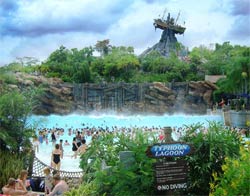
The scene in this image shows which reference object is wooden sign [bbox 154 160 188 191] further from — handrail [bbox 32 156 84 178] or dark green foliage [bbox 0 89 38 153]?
dark green foliage [bbox 0 89 38 153]

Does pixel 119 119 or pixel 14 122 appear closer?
pixel 14 122

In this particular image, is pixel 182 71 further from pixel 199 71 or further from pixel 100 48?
pixel 100 48

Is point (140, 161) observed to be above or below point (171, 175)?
above

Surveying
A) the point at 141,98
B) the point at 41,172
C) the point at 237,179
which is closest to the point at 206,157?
the point at 237,179

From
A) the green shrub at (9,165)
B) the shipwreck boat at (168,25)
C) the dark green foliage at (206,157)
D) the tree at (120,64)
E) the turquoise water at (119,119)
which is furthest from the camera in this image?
the tree at (120,64)

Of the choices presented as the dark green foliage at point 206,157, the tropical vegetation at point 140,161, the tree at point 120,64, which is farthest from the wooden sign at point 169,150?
the tree at point 120,64

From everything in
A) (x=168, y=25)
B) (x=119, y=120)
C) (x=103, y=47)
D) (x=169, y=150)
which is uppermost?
(x=168, y=25)

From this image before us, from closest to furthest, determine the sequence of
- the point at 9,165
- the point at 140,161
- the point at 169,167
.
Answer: the point at 169,167 → the point at 140,161 → the point at 9,165

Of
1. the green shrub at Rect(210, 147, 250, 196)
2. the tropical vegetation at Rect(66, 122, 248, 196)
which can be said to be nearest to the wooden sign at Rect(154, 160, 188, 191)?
the tropical vegetation at Rect(66, 122, 248, 196)

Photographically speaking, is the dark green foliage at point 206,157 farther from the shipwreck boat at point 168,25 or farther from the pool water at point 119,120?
the shipwreck boat at point 168,25

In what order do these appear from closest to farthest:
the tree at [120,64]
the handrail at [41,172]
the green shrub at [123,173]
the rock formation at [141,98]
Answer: the green shrub at [123,173] → the handrail at [41,172] → the rock formation at [141,98] → the tree at [120,64]

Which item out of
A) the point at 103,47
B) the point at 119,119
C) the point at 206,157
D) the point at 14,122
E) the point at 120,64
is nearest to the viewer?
the point at 206,157

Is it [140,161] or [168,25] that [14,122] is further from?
[168,25]

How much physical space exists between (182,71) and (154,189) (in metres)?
29.4
